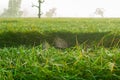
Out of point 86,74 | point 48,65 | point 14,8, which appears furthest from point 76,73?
point 14,8

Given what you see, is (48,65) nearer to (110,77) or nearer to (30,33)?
(110,77)

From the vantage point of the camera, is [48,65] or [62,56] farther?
[62,56]

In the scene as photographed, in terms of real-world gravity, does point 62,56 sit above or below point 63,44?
above

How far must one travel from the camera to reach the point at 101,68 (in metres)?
4.05

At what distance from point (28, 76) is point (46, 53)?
40.2 inches

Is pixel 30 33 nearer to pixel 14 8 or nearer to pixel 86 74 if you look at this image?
pixel 86 74

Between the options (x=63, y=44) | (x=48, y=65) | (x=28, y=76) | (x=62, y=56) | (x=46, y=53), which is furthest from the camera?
(x=63, y=44)

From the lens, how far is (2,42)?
12.5 m

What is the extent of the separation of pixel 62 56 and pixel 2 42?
8231 mm

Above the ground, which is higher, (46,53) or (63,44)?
(46,53)

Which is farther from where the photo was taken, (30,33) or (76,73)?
(30,33)

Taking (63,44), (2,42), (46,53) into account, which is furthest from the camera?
(63,44)

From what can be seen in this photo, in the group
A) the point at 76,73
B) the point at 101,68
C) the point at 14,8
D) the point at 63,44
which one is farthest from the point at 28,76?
the point at 14,8

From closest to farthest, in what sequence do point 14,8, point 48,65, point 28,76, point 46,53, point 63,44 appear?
point 28,76
point 48,65
point 46,53
point 63,44
point 14,8
